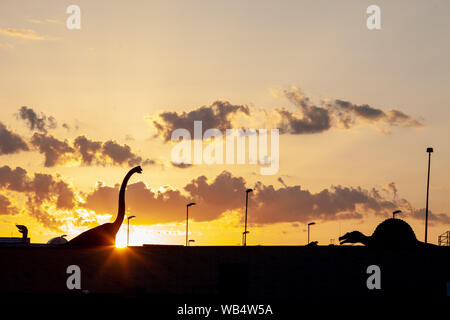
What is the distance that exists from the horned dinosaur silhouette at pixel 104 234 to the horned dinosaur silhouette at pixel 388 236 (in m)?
25.7

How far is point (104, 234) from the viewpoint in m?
52.4

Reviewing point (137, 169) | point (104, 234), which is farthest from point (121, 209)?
point (137, 169)

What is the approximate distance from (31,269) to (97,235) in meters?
6.00

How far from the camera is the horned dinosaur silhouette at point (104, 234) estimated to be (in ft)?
170

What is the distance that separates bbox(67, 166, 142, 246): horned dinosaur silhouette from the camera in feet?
170

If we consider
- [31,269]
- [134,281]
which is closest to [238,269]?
[134,281]

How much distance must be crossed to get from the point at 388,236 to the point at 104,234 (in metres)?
29.3

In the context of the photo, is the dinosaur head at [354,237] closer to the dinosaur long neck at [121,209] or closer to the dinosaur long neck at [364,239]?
the dinosaur long neck at [364,239]

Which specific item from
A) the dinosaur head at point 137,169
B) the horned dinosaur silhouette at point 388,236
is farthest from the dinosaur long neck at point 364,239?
the dinosaur head at point 137,169

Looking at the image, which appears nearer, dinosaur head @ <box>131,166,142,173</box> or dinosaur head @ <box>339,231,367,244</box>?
dinosaur head @ <box>131,166,142,173</box>

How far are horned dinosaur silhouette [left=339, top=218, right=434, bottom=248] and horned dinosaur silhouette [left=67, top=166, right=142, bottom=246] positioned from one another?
2573 centimetres

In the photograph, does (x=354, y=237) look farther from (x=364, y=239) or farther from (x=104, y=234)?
(x=104, y=234)

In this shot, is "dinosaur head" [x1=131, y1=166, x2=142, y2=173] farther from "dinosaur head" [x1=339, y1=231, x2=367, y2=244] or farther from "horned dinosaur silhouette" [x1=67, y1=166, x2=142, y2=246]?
"dinosaur head" [x1=339, y1=231, x2=367, y2=244]

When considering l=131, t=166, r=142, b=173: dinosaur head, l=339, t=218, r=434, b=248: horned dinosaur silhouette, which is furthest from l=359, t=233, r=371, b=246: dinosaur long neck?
l=131, t=166, r=142, b=173: dinosaur head
